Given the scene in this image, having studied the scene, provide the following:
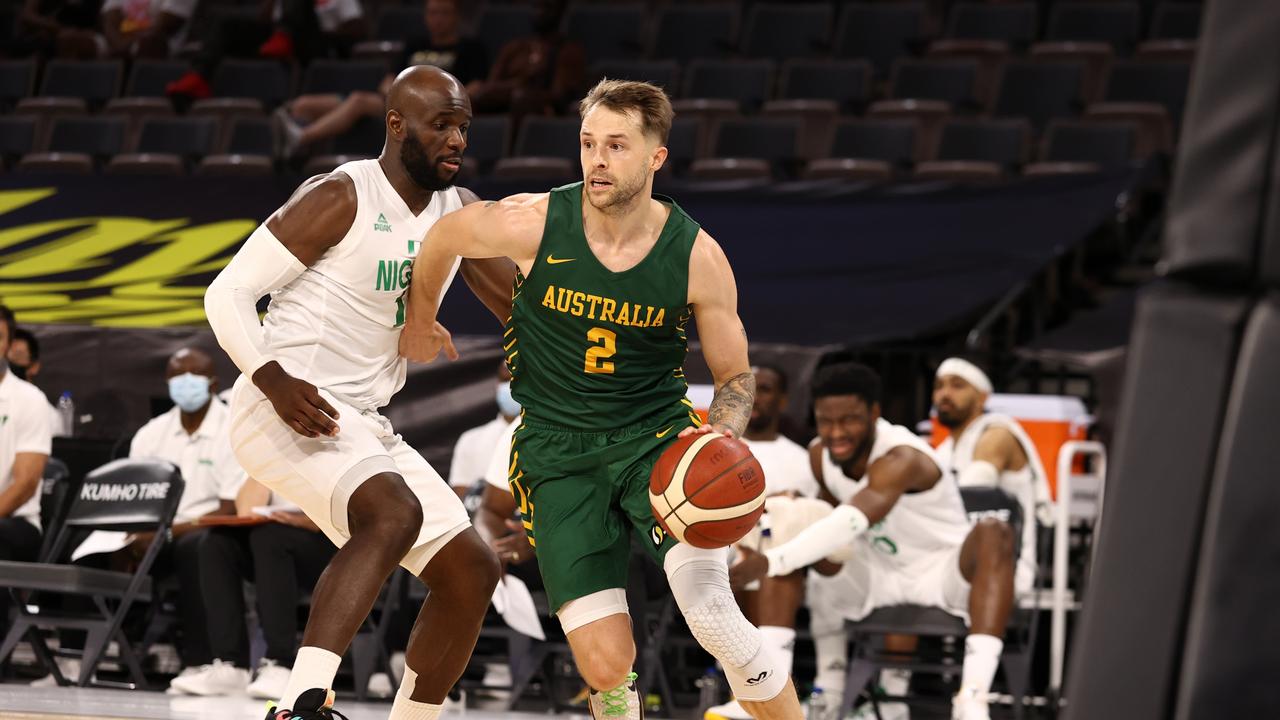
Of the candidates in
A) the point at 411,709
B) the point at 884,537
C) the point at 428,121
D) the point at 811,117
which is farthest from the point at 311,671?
the point at 811,117

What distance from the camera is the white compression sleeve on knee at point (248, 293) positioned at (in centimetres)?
418

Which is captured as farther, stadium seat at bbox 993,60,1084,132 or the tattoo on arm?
stadium seat at bbox 993,60,1084,132

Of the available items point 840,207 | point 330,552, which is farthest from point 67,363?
point 840,207

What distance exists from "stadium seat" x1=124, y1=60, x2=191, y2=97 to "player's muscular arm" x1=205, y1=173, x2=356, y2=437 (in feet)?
33.9

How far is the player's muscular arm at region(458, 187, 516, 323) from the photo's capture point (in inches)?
172

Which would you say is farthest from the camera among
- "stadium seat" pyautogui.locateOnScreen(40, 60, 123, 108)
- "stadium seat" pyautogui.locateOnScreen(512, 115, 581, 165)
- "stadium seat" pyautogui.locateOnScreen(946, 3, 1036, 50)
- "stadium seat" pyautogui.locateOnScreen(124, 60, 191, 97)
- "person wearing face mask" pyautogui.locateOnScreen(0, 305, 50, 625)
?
"stadium seat" pyautogui.locateOnScreen(40, 60, 123, 108)

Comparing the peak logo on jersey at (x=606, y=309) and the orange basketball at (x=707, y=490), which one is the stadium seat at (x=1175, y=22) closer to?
the peak logo on jersey at (x=606, y=309)

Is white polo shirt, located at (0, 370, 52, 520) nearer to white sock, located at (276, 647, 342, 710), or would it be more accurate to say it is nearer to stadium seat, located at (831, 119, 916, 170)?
white sock, located at (276, 647, 342, 710)

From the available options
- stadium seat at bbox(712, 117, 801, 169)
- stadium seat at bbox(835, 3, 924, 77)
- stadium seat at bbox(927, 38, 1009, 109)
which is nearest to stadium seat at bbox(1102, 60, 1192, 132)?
stadium seat at bbox(927, 38, 1009, 109)

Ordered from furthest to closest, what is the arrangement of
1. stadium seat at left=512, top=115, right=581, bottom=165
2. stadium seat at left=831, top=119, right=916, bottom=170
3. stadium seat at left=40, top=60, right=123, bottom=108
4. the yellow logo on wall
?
stadium seat at left=40, top=60, right=123, bottom=108 < stadium seat at left=512, top=115, right=581, bottom=165 < stadium seat at left=831, top=119, right=916, bottom=170 < the yellow logo on wall

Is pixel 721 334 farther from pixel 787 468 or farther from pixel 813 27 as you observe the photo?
pixel 813 27

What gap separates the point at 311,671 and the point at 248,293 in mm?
1043

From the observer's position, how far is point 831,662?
23.5 ft

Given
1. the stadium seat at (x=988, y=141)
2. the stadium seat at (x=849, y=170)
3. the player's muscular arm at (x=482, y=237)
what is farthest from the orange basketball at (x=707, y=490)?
the stadium seat at (x=988, y=141)
